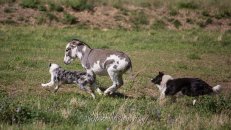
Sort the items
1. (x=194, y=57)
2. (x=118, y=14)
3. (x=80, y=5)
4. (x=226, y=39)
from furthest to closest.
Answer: (x=80, y=5)
(x=118, y=14)
(x=226, y=39)
(x=194, y=57)

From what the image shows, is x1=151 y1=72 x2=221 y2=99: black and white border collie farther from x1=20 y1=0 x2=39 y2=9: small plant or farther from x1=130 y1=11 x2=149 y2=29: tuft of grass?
x1=20 y1=0 x2=39 y2=9: small plant

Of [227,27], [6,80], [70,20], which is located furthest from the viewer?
[227,27]

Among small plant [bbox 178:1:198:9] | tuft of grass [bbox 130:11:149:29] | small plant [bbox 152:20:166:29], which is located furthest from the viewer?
small plant [bbox 178:1:198:9]

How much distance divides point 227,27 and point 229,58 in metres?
11.9

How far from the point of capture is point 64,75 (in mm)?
16094

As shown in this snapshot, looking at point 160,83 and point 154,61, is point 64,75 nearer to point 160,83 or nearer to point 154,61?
point 160,83

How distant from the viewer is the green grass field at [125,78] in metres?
11.9

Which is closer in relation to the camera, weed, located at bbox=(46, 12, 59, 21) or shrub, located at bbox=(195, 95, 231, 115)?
shrub, located at bbox=(195, 95, 231, 115)

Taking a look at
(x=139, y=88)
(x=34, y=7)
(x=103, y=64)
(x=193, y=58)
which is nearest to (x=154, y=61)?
(x=193, y=58)

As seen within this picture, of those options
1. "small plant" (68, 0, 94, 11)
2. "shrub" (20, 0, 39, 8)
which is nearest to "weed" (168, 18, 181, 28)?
"small plant" (68, 0, 94, 11)

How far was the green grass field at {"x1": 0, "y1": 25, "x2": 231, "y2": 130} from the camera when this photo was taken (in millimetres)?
11906

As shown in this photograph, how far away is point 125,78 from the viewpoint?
19.7 m

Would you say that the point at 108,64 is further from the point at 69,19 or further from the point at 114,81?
the point at 69,19

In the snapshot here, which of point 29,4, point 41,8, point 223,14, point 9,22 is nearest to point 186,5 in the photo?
point 223,14
